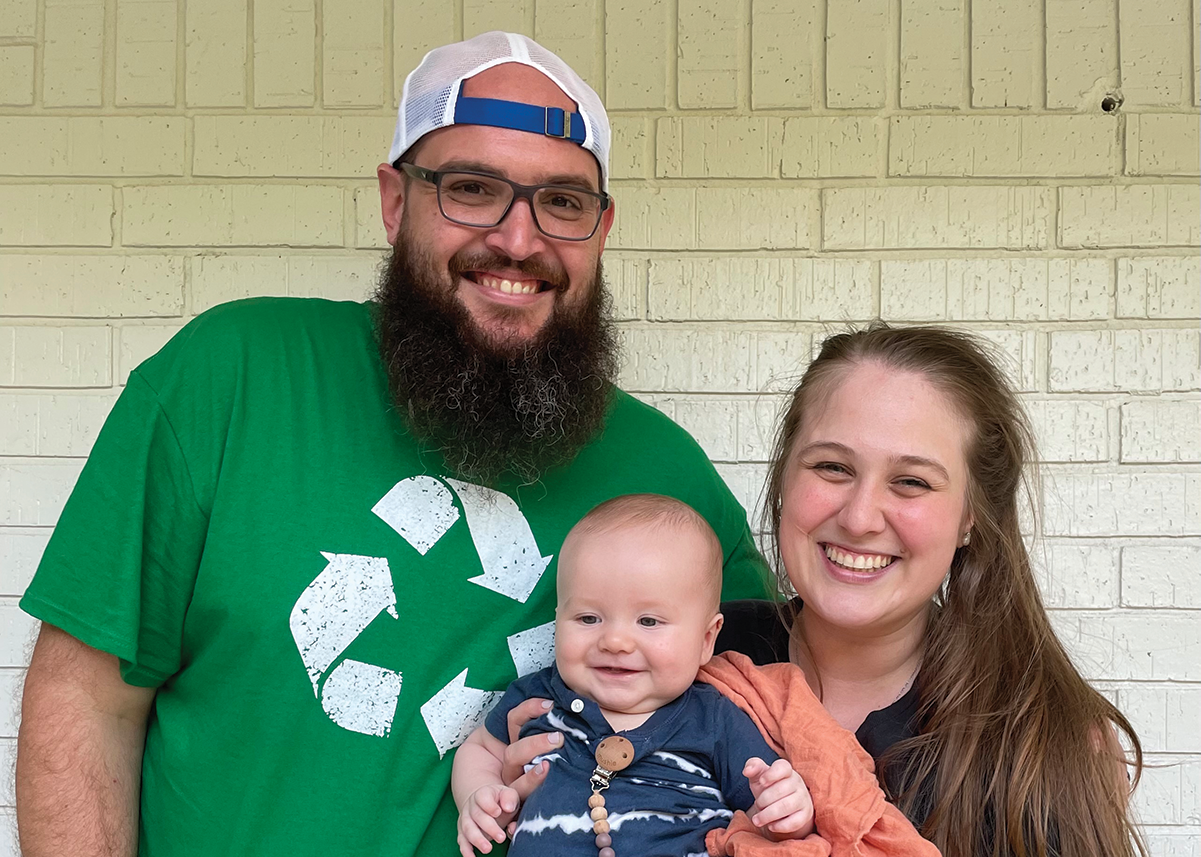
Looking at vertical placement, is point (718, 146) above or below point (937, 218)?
above

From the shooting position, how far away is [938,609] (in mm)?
1997

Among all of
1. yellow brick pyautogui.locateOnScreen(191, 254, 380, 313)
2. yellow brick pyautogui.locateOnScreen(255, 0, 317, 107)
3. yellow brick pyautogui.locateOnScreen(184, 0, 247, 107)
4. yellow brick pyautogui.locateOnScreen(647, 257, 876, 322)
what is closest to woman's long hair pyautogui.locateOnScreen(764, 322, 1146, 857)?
yellow brick pyautogui.locateOnScreen(647, 257, 876, 322)

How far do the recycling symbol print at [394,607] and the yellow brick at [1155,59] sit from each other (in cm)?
230

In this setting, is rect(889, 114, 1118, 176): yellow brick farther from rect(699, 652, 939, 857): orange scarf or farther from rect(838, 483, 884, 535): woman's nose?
rect(699, 652, 939, 857): orange scarf

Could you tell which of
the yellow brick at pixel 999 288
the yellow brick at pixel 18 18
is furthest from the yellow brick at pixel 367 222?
the yellow brick at pixel 999 288

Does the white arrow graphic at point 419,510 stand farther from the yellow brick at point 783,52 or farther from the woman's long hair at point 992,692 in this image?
the yellow brick at point 783,52

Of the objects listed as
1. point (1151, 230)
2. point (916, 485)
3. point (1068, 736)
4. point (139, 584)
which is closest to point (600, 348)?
point (916, 485)

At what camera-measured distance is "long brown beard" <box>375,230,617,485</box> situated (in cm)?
201

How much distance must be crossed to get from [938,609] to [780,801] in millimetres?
617

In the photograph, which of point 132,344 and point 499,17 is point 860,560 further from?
point 132,344

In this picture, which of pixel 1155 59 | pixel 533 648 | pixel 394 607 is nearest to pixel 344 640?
pixel 394 607

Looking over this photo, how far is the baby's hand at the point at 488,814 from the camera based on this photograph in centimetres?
169

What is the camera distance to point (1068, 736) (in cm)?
175

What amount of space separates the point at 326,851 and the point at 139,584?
0.57m
